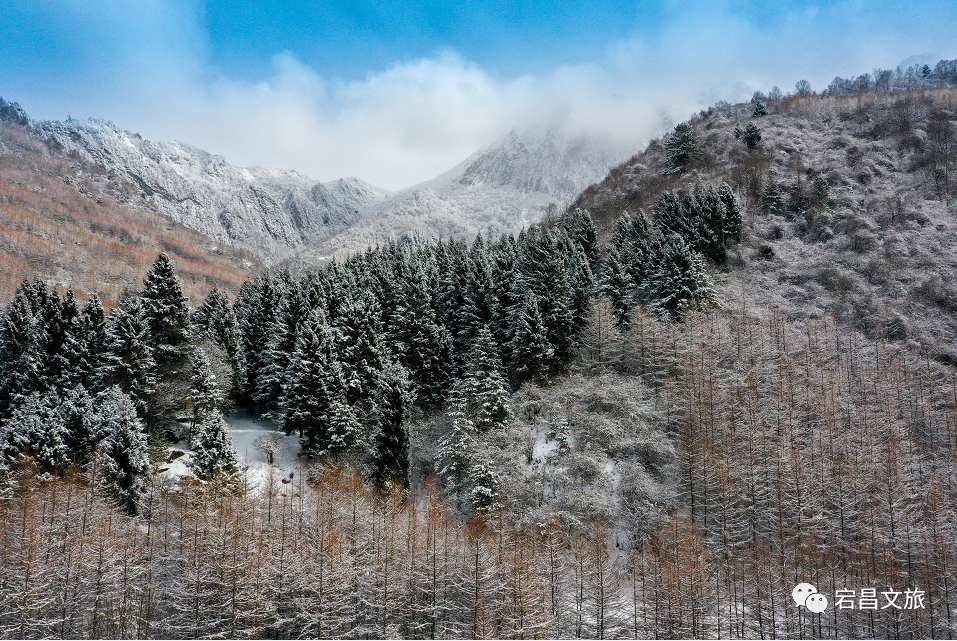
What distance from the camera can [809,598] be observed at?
39.4 m

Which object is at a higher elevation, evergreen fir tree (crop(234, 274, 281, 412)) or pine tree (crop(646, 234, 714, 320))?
pine tree (crop(646, 234, 714, 320))

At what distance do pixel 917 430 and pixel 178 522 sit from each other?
65.5 metres

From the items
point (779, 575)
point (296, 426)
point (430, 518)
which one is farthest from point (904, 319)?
point (296, 426)

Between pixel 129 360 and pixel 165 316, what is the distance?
17.0ft

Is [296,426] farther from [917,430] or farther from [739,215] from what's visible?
[739,215]

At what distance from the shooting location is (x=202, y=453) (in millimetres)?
40312

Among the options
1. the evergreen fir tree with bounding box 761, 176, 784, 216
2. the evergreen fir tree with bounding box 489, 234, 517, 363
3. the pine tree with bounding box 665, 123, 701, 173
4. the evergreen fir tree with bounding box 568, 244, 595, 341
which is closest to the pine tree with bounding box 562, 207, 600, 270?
the evergreen fir tree with bounding box 568, 244, 595, 341

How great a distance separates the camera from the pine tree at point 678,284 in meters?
61.5

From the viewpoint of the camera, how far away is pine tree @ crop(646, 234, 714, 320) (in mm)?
61500

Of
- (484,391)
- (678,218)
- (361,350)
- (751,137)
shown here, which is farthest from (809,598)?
(751,137)

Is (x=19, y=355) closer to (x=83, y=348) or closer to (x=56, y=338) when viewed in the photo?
(x=56, y=338)

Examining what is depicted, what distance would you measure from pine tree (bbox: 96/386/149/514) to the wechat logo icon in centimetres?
4828

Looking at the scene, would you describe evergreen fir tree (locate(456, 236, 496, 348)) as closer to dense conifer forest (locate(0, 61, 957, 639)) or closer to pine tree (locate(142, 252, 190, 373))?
dense conifer forest (locate(0, 61, 957, 639))

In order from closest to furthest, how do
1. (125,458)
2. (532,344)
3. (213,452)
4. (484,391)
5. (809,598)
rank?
1. (125,458)
2. (809,598)
3. (213,452)
4. (484,391)
5. (532,344)
